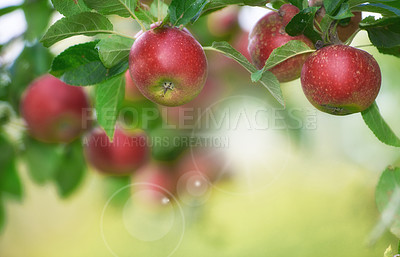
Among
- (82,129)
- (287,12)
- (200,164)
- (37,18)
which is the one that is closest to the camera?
(287,12)

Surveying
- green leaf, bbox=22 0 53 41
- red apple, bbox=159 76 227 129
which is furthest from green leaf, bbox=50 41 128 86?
red apple, bbox=159 76 227 129

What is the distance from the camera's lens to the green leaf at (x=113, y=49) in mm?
826

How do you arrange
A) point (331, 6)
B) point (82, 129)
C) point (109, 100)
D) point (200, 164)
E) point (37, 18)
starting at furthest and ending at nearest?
point (200, 164)
point (82, 129)
point (37, 18)
point (109, 100)
point (331, 6)

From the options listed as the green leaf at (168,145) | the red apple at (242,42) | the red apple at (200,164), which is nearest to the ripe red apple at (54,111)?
the green leaf at (168,145)

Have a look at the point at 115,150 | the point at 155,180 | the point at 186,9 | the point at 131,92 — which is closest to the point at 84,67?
the point at 186,9

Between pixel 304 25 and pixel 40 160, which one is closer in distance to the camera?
pixel 304 25

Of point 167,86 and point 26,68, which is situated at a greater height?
point 167,86

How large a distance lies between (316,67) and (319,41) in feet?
0.23

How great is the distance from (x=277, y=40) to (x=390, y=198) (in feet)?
1.14

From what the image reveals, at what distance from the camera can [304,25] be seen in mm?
820

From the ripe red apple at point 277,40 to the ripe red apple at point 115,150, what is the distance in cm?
94

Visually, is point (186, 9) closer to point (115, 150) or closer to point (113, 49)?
point (113, 49)

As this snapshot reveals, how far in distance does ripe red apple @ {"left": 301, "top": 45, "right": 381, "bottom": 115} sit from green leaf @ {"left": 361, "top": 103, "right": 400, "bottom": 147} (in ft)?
0.29

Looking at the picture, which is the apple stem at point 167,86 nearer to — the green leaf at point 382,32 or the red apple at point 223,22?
the green leaf at point 382,32
